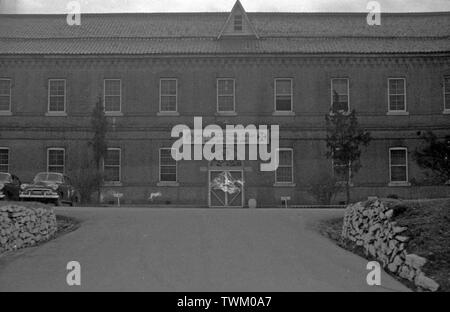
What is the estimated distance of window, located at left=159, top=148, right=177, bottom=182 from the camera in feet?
129

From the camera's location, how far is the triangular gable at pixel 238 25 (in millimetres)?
41000

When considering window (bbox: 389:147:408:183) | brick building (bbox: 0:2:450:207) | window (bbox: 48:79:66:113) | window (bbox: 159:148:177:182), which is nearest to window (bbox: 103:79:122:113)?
brick building (bbox: 0:2:450:207)

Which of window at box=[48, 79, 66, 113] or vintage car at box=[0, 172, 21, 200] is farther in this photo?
window at box=[48, 79, 66, 113]

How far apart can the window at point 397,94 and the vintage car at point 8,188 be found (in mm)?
21741

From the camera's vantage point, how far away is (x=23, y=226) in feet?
63.3

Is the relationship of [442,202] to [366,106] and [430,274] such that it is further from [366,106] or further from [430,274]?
[366,106]

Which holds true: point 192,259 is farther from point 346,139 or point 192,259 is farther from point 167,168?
point 167,168

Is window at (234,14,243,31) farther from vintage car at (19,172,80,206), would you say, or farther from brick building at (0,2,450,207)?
vintage car at (19,172,80,206)

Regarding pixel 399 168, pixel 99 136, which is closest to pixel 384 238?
pixel 399 168

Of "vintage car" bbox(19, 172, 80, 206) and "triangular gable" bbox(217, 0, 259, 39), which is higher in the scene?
"triangular gable" bbox(217, 0, 259, 39)

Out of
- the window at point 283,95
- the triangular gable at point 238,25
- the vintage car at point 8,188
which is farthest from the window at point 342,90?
the vintage car at point 8,188

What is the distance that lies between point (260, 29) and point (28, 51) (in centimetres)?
1430

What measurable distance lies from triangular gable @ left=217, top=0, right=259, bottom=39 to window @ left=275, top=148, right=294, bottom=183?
749 centimetres

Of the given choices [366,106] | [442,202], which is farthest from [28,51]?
[442,202]
